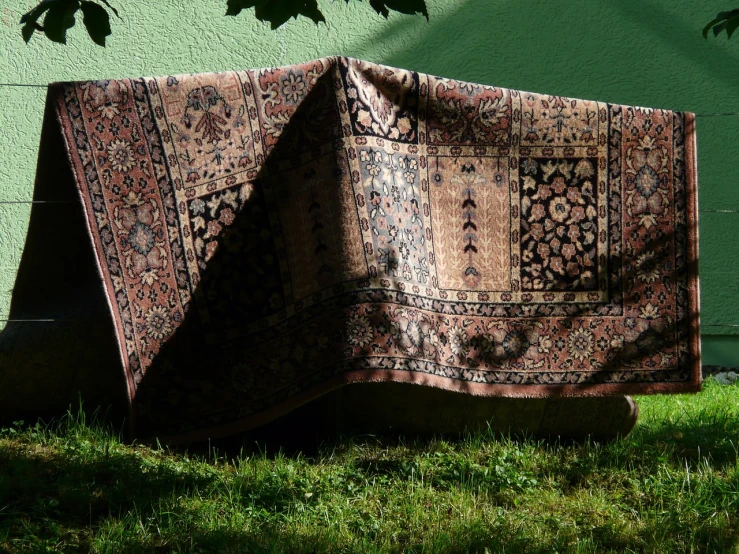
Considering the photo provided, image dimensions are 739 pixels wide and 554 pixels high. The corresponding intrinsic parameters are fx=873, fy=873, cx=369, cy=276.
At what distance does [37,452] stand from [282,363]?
1003 mm

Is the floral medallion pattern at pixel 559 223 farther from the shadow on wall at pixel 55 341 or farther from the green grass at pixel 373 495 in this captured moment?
the shadow on wall at pixel 55 341

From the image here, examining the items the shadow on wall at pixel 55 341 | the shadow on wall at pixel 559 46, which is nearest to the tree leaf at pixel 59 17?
the shadow on wall at pixel 55 341

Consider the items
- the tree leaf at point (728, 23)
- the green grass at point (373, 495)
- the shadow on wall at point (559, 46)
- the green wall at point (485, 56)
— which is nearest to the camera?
the green grass at point (373, 495)

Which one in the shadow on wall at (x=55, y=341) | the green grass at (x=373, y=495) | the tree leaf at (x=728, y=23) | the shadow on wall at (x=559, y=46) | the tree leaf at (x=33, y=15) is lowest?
the green grass at (x=373, y=495)

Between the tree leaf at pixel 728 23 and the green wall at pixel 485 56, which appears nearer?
the tree leaf at pixel 728 23

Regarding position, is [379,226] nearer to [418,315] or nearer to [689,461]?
[418,315]

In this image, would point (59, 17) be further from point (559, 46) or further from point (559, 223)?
point (559, 46)

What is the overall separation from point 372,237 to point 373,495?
93cm

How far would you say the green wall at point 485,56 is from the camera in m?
5.51

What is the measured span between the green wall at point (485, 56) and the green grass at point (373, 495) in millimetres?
2437

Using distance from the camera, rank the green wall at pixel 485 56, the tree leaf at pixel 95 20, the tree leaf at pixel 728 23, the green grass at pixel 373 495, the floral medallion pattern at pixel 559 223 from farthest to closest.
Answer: the green wall at pixel 485 56, the floral medallion pattern at pixel 559 223, the tree leaf at pixel 728 23, the green grass at pixel 373 495, the tree leaf at pixel 95 20

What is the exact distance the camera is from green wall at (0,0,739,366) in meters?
5.51

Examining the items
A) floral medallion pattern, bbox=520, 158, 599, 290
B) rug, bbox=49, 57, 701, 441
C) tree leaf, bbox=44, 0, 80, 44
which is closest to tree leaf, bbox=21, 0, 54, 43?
tree leaf, bbox=44, 0, 80, 44

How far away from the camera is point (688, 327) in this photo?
139 inches
